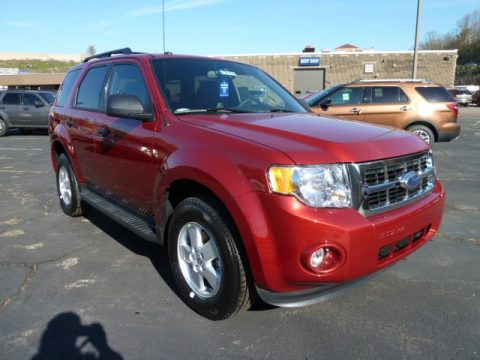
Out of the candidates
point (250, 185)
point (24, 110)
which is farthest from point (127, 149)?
point (24, 110)

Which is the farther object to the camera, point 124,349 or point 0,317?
point 0,317

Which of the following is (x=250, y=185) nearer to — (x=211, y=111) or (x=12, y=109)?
(x=211, y=111)

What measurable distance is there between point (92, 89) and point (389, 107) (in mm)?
7910

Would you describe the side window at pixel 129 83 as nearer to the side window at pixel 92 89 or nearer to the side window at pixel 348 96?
the side window at pixel 92 89

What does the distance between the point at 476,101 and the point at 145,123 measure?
115ft

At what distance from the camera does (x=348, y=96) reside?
10742mm

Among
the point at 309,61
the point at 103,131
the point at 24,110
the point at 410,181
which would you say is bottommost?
the point at 24,110

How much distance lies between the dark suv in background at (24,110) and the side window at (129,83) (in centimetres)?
1252

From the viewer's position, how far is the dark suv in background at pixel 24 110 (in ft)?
50.2

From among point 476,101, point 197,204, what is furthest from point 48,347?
point 476,101

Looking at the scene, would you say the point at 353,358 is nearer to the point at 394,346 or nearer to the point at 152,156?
the point at 394,346

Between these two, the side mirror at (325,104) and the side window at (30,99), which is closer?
the side mirror at (325,104)

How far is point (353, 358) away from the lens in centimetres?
257

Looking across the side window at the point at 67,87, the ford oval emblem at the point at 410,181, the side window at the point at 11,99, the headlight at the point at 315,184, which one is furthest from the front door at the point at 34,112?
the ford oval emblem at the point at 410,181
